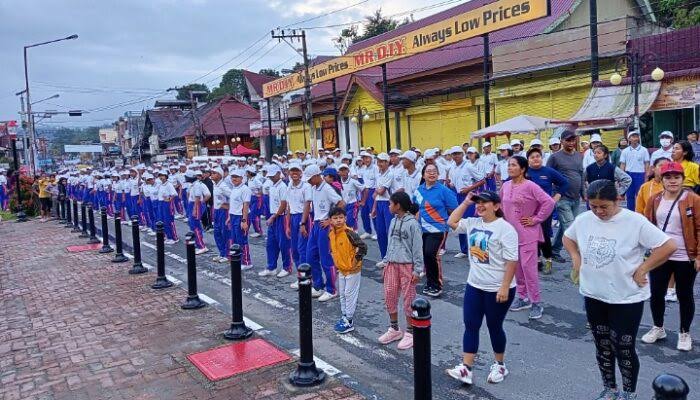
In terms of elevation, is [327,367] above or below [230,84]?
below

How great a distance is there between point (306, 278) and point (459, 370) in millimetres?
1528

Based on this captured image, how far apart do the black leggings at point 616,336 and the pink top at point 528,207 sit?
85.1 inches

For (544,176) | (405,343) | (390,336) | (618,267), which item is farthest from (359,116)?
(618,267)

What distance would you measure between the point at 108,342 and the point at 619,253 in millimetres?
5300

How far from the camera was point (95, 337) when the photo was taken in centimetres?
642

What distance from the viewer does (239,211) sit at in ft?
32.4

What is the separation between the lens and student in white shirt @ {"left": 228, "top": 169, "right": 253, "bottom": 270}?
378 inches

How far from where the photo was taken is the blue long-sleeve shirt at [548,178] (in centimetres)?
749

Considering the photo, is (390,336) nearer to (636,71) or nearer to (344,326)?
(344,326)

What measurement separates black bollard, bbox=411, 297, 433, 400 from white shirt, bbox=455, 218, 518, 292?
0.86 metres

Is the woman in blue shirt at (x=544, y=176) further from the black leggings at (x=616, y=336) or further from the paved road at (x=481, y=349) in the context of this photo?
the black leggings at (x=616, y=336)

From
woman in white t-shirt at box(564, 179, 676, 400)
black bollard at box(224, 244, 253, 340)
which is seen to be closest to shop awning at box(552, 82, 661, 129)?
black bollard at box(224, 244, 253, 340)

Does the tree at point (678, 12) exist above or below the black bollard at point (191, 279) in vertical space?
above

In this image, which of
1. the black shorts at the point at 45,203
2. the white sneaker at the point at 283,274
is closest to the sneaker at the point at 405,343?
the white sneaker at the point at 283,274
